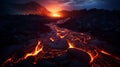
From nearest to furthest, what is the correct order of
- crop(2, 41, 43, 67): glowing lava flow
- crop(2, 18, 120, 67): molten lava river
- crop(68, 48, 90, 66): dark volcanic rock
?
crop(2, 18, 120, 67): molten lava river, crop(68, 48, 90, 66): dark volcanic rock, crop(2, 41, 43, 67): glowing lava flow

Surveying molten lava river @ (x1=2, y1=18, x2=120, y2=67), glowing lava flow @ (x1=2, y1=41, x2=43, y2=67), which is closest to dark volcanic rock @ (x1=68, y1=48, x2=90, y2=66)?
molten lava river @ (x1=2, y1=18, x2=120, y2=67)

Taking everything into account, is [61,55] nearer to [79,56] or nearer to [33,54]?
[79,56]

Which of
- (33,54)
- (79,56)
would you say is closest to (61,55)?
(79,56)

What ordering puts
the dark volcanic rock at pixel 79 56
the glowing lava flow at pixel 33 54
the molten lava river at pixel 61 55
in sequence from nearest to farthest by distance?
the molten lava river at pixel 61 55 → the dark volcanic rock at pixel 79 56 → the glowing lava flow at pixel 33 54

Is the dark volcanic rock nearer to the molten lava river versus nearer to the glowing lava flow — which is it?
the molten lava river

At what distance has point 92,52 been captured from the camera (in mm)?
24859

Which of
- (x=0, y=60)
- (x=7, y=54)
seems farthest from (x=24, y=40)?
(x=0, y=60)

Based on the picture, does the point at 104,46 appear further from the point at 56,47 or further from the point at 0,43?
the point at 0,43

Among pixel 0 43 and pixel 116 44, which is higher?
pixel 0 43

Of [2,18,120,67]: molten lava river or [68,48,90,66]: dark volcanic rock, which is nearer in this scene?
[2,18,120,67]: molten lava river

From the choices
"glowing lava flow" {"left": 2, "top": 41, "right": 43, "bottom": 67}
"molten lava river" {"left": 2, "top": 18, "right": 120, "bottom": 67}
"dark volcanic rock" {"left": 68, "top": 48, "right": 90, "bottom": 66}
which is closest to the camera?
"molten lava river" {"left": 2, "top": 18, "right": 120, "bottom": 67}

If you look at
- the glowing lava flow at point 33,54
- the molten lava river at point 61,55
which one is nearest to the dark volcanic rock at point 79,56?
the molten lava river at point 61,55

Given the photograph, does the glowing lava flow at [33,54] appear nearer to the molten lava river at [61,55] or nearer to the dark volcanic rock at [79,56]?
the molten lava river at [61,55]

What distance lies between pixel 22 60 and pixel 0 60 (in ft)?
12.0
